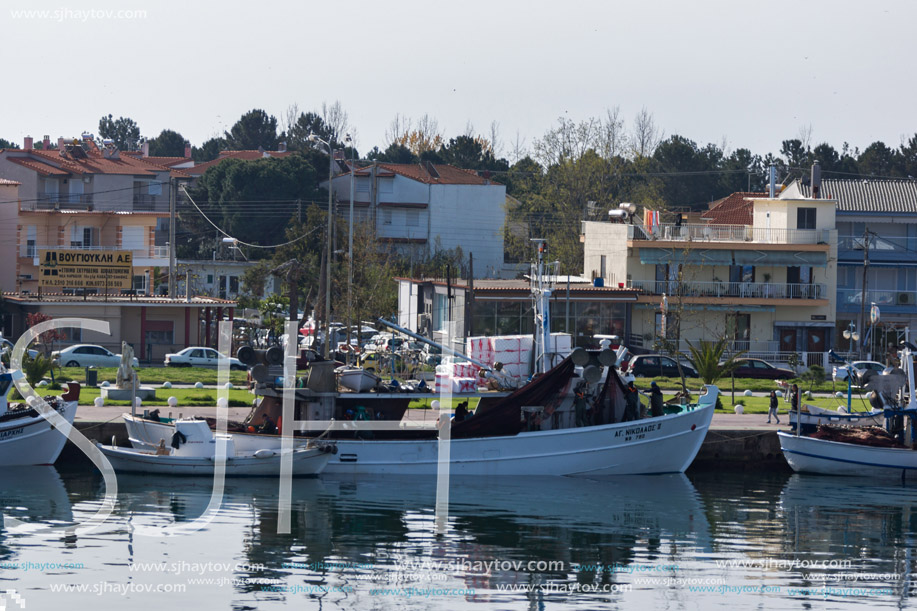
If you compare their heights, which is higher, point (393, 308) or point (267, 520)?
point (393, 308)

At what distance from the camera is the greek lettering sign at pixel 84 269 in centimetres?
5506

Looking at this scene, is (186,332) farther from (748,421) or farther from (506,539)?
(506,539)

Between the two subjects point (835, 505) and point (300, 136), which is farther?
point (300, 136)

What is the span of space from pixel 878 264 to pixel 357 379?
1604 inches

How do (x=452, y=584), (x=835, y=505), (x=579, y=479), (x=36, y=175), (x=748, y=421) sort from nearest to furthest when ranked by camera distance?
1. (x=452, y=584)
2. (x=835, y=505)
3. (x=579, y=479)
4. (x=748, y=421)
5. (x=36, y=175)

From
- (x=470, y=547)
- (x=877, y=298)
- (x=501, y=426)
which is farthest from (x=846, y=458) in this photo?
(x=877, y=298)

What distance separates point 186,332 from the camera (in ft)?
179

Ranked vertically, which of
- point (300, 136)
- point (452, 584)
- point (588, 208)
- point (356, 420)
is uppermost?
point (300, 136)

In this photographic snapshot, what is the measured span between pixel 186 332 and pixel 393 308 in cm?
1475

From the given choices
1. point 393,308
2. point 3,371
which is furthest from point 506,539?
point 393,308

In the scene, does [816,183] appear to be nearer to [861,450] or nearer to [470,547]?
[861,450]

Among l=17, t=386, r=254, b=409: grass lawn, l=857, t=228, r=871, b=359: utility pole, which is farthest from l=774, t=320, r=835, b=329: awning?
l=17, t=386, r=254, b=409: grass lawn

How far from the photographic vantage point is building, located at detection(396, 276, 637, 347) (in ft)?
173

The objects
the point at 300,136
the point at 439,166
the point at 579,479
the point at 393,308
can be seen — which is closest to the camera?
the point at 579,479
